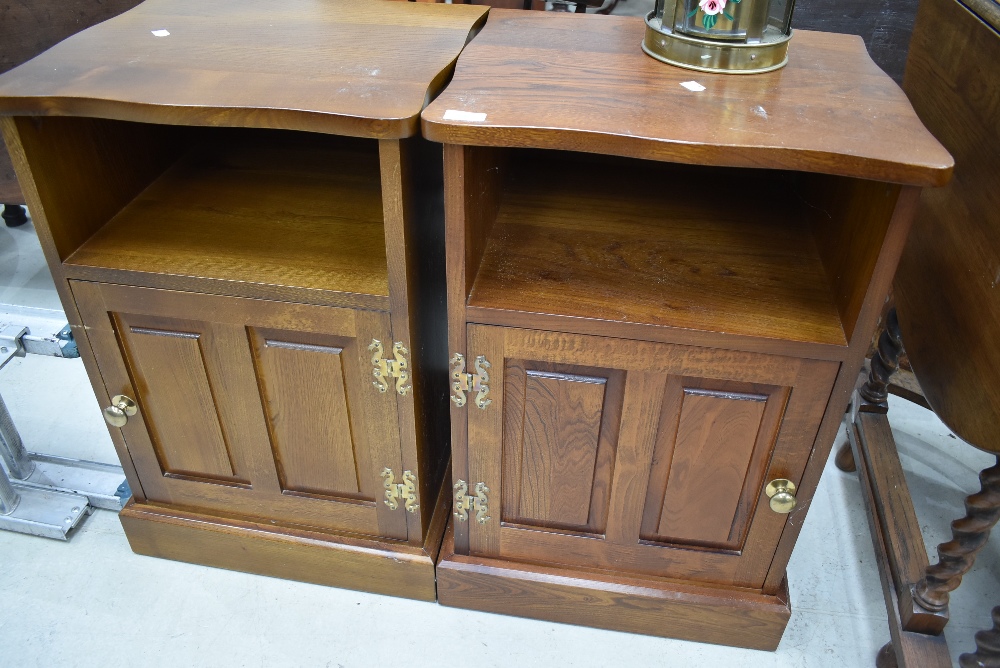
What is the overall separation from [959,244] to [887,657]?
0.66 metres

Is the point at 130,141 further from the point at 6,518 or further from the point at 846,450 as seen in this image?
the point at 846,450

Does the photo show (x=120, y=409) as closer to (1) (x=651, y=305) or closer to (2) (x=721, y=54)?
(1) (x=651, y=305)

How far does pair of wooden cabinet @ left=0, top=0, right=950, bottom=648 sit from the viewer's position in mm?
875

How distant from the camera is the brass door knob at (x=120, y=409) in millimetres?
1168

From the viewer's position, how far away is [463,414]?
1077 millimetres

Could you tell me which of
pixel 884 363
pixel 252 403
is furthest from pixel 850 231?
pixel 252 403

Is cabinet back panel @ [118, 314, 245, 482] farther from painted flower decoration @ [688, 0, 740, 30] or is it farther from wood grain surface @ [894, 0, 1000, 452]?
wood grain surface @ [894, 0, 1000, 452]

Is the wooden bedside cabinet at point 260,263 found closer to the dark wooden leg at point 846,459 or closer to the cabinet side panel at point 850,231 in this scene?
the cabinet side panel at point 850,231

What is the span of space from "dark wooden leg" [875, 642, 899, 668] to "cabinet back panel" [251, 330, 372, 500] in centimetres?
87

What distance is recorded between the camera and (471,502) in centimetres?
118

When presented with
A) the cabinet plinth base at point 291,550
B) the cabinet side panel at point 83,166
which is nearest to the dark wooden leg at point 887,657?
the cabinet plinth base at point 291,550

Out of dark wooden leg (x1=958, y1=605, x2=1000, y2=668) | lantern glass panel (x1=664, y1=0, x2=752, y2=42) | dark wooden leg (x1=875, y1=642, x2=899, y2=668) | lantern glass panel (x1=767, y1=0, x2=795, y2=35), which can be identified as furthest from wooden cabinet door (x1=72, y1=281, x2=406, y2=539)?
dark wooden leg (x1=958, y1=605, x2=1000, y2=668)

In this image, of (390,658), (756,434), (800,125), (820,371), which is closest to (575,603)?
(390,658)

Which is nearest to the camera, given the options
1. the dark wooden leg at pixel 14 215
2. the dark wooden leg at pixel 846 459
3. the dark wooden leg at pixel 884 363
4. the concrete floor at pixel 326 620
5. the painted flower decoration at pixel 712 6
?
the painted flower decoration at pixel 712 6
